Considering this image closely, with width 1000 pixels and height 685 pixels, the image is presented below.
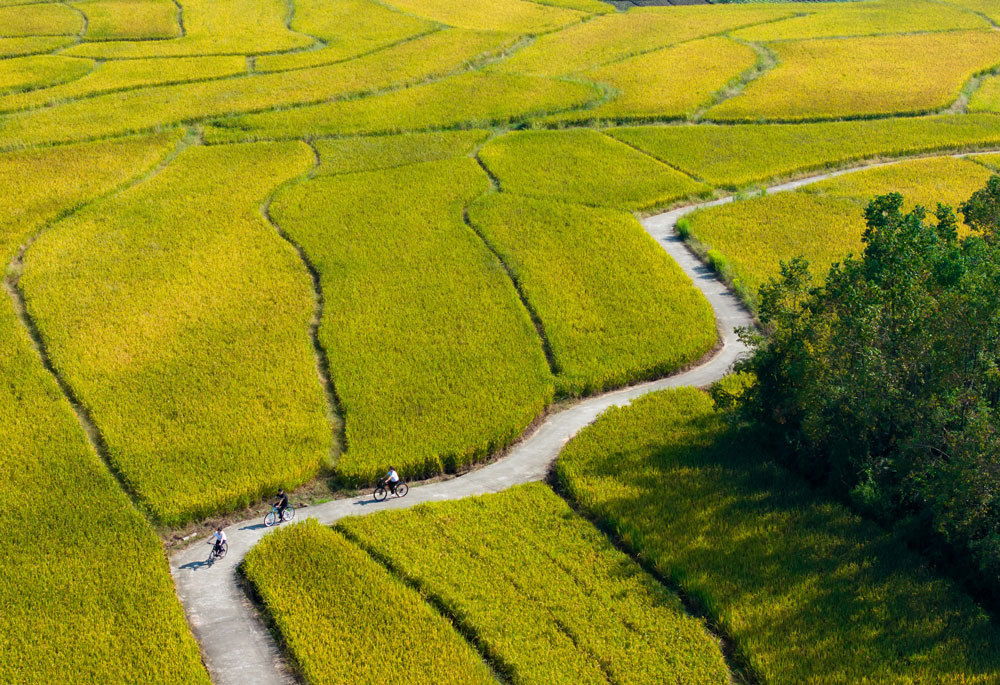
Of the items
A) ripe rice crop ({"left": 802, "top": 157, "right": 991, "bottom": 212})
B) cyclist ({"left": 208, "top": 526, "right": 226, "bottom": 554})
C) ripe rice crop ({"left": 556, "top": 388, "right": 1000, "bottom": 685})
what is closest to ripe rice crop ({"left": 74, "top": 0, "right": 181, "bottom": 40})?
ripe rice crop ({"left": 802, "top": 157, "right": 991, "bottom": 212})

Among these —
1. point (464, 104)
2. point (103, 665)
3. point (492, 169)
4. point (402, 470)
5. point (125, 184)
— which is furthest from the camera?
point (464, 104)

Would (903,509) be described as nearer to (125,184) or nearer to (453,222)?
(453,222)

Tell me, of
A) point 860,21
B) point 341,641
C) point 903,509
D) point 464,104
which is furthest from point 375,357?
point 860,21

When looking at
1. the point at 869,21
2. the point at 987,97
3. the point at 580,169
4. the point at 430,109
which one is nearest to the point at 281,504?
the point at 580,169

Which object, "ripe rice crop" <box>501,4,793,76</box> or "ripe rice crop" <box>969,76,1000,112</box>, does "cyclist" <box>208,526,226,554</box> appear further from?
"ripe rice crop" <box>969,76,1000,112</box>

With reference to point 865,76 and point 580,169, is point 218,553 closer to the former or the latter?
point 580,169

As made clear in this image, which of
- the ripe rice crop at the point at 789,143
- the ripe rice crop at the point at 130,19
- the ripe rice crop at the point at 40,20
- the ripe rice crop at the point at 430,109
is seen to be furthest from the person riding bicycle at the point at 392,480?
the ripe rice crop at the point at 40,20
